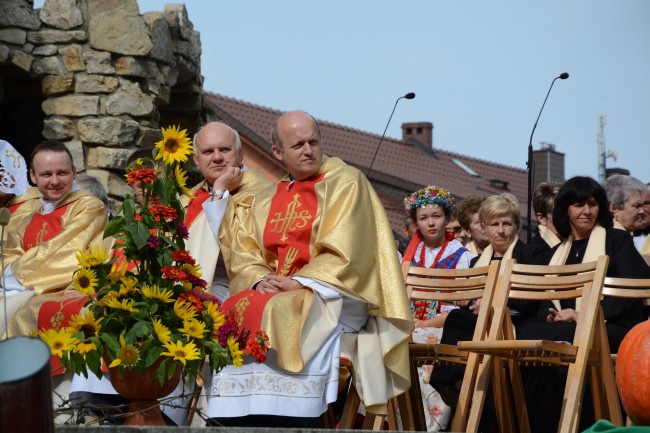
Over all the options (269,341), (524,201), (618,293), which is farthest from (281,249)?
(524,201)

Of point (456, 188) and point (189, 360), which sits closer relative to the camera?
point (189, 360)

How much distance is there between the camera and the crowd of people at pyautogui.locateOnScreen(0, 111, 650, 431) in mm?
6188

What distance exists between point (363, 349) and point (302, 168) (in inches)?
45.6

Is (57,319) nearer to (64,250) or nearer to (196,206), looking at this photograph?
(64,250)

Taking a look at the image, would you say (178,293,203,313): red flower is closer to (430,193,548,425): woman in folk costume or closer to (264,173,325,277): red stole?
(264,173,325,277): red stole

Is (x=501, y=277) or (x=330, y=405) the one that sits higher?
(x=501, y=277)

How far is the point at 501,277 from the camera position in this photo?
6.99 m

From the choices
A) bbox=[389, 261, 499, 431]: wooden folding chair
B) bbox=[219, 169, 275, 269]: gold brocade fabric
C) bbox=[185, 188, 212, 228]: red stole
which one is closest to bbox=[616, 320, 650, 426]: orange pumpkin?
bbox=[389, 261, 499, 431]: wooden folding chair

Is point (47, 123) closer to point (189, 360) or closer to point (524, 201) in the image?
point (189, 360)

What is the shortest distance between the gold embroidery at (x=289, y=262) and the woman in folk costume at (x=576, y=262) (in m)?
1.49

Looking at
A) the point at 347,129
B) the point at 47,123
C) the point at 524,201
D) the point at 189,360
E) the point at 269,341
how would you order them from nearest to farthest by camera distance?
the point at 189,360 → the point at 269,341 → the point at 47,123 → the point at 347,129 → the point at 524,201

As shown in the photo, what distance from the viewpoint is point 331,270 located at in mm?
6305

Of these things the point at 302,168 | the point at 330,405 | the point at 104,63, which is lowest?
the point at 330,405

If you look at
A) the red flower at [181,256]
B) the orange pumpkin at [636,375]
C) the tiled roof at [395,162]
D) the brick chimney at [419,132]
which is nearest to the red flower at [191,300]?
the red flower at [181,256]
